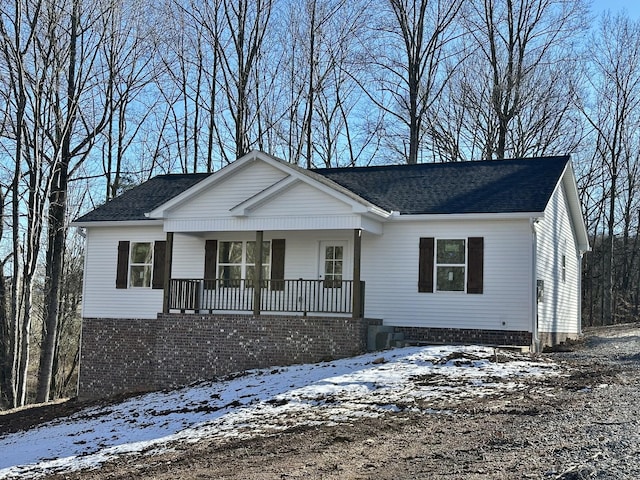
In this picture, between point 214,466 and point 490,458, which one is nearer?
point 490,458

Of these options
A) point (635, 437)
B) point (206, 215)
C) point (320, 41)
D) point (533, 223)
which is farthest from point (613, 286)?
point (635, 437)

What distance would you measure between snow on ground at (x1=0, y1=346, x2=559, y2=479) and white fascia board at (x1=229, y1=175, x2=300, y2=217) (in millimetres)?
4040

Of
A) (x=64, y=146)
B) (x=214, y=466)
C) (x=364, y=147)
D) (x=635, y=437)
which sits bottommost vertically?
(x=214, y=466)

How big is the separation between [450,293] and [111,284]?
364 inches

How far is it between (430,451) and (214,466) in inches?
99.3

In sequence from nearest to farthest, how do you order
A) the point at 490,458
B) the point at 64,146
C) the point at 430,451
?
1. the point at 490,458
2. the point at 430,451
3. the point at 64,146

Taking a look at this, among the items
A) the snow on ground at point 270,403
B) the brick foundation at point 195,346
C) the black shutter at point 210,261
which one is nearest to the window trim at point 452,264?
the brick foundation at point 195,346

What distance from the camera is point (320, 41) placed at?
31.8 meters

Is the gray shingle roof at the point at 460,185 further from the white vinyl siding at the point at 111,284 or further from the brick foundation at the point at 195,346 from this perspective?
the white vinyl siding at the point at 111,284

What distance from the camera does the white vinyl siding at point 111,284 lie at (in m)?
19.6

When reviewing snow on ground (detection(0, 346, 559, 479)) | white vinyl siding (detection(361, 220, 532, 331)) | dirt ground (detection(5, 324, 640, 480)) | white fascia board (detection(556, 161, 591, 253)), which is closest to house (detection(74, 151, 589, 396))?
white vinyl siding (detection(361, 220, 532, 331))

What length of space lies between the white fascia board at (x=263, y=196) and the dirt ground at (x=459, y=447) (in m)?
8.08

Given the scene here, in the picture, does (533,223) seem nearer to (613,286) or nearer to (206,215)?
(206,215)

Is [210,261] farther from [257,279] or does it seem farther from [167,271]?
[257,279]
